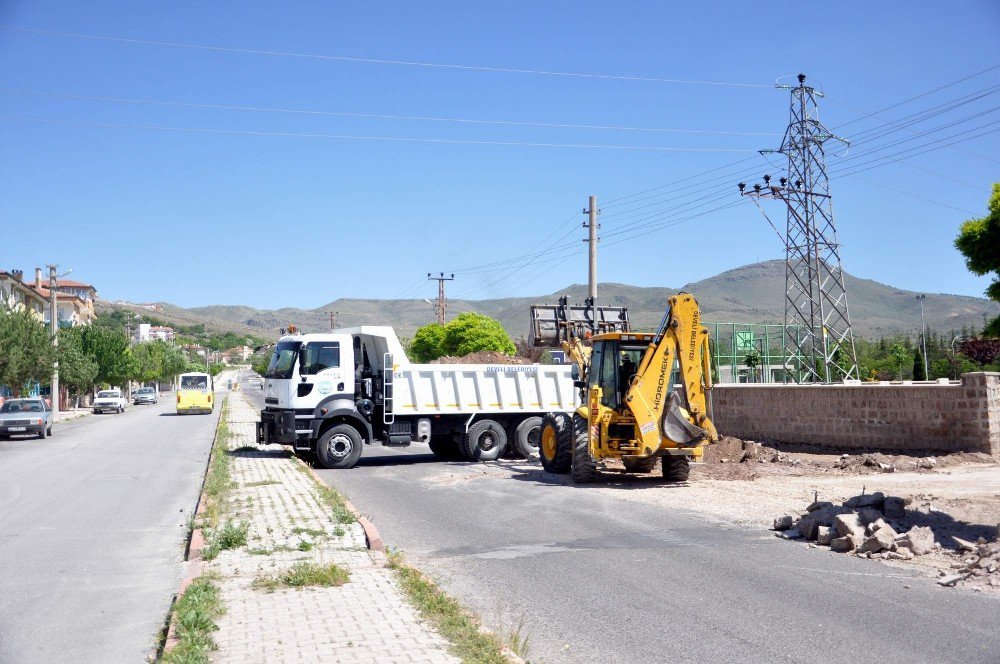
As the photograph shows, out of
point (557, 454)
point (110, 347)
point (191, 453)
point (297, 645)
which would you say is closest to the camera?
point (297, 645)

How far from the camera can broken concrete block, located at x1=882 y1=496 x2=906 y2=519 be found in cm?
1105

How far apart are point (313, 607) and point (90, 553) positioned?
14.4 feet

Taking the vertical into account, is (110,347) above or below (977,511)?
above

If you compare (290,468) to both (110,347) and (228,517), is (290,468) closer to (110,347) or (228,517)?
(228,517)

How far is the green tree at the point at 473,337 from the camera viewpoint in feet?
222

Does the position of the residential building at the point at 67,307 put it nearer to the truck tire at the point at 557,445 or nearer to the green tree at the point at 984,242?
the truck tire at the point at 557,445

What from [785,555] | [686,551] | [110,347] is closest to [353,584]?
[686,551]

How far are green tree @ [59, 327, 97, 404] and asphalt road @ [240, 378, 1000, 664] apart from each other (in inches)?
1942

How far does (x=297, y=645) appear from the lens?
243 inches

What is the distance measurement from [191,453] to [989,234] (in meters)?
20.8

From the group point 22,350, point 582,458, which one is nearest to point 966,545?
point 582,458

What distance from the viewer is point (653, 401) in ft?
50.8

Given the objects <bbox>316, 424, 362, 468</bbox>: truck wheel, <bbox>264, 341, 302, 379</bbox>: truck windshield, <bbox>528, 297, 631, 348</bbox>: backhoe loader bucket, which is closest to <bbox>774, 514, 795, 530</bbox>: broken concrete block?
<bbox>316, 424, 362, 468</bbox>: truck wheel

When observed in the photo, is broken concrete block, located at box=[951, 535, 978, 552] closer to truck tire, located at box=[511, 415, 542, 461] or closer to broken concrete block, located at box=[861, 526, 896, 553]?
broken concrete block, located at box=[861, 526, 896, 553]
